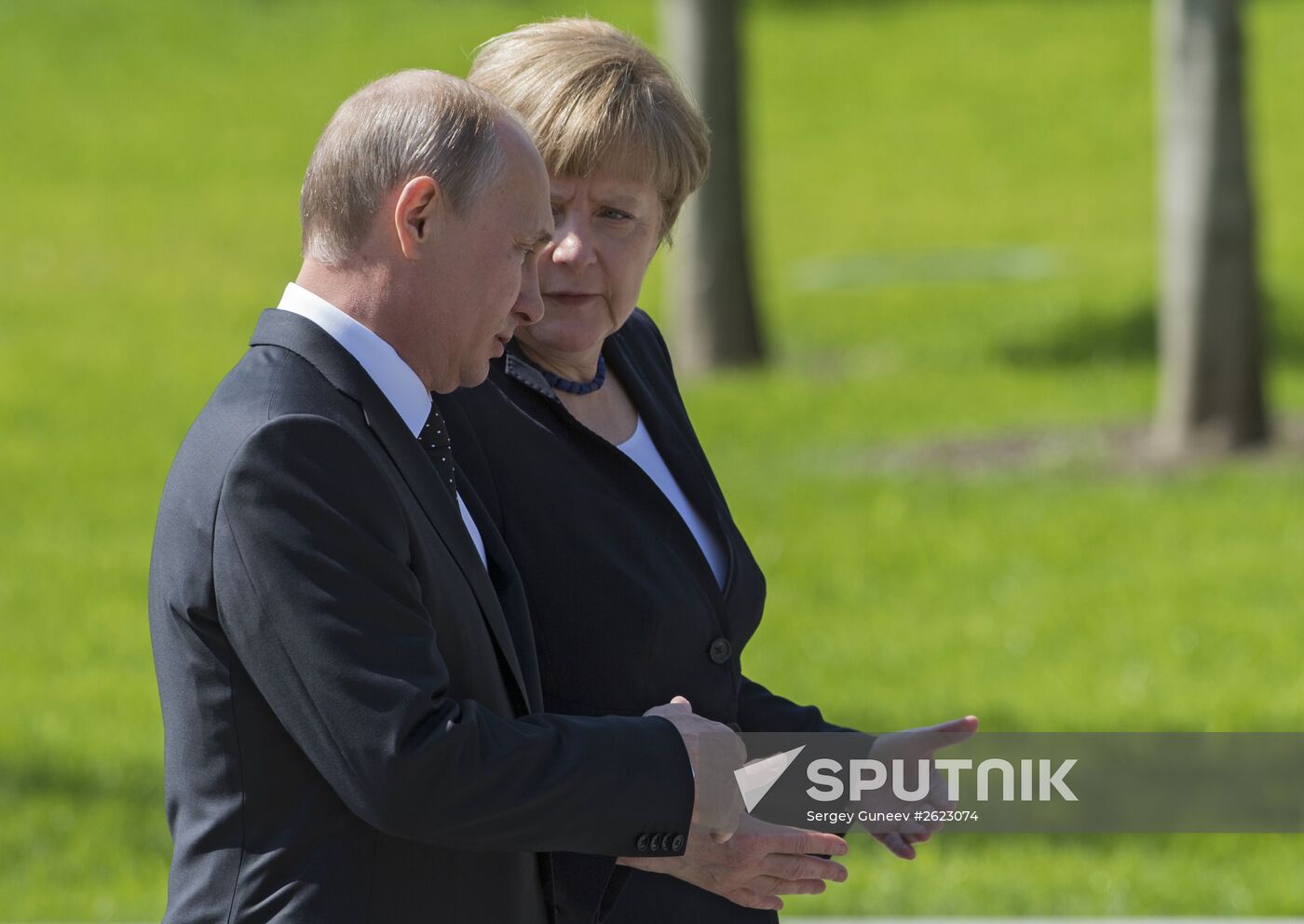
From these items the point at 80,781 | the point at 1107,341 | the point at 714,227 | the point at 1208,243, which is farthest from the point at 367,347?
the point at 1107,341

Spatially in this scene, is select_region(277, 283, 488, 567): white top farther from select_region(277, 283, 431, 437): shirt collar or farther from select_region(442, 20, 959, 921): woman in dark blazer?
select_region(442, 20, 959, 921): woman in dark blazer

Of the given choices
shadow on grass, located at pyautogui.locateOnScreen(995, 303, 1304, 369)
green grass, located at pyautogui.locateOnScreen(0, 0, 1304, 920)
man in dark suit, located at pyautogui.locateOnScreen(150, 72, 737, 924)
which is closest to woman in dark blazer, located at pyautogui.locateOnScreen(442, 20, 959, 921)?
man in dark suit, located at pyautogui.locateOnScreen(150, 72, 737, 924)

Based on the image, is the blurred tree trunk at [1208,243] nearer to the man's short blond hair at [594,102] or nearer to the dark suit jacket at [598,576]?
the man's short blond hair at [594,102]

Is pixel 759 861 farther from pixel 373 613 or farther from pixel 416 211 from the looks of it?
pixel 416 211

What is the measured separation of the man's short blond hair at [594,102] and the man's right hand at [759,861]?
893mm

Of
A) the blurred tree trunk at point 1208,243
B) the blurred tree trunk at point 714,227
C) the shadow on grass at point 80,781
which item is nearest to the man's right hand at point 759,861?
the shadow on grass at point 80,781

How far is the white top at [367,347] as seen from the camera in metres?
1.98

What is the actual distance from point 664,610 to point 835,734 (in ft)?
1.06

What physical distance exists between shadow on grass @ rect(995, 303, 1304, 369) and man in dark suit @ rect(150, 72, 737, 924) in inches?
459

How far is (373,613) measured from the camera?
6.00ft

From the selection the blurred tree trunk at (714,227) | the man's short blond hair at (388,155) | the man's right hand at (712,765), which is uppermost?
the blurred tree trunk at (714,227)

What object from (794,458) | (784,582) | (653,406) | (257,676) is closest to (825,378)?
(794,458)

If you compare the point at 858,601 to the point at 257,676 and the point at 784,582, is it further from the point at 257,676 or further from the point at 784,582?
the point at 257,676

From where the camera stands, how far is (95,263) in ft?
60.1
